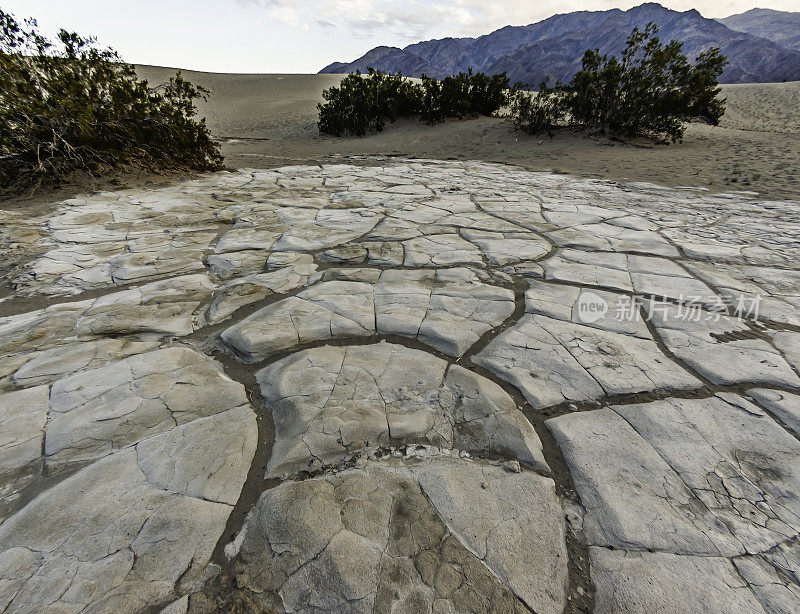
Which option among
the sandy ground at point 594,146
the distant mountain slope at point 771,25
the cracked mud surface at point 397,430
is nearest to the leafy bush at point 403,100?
the sandy ground at point 594,146

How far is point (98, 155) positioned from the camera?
4180 mm

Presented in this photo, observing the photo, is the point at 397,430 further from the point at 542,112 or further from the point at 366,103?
the point at 366,103

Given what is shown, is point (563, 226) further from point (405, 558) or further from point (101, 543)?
point (101, 543)

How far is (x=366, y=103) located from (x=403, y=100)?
1188 millimetres

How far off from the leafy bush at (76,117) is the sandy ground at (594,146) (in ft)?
5.28

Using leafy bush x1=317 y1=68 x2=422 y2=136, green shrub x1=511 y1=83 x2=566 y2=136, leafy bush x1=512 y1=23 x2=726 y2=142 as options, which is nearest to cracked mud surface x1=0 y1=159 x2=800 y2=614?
leafy bush x1=512 y1=23 x2=726 y2=142

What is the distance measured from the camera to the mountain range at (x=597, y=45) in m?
58.5

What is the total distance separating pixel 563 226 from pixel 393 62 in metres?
140

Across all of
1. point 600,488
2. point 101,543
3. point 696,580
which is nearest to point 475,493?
point 600,488

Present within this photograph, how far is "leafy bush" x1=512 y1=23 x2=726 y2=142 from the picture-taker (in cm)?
713

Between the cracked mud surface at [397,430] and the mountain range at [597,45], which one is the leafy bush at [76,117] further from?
the mountain range at [597,45]

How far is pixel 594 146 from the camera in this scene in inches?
289

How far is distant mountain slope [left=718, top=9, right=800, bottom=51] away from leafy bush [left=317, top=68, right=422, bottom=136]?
380ft

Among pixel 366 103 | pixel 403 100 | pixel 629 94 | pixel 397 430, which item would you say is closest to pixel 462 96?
pixel 403 100
